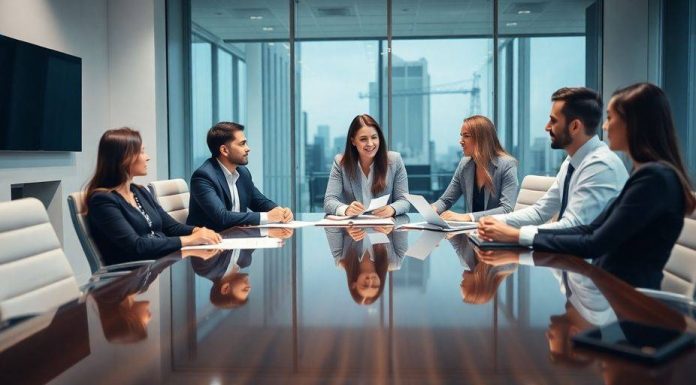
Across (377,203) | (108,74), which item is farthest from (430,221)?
(108,74)

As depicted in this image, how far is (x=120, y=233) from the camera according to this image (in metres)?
2.11

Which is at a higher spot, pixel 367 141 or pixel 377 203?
pixel 367 141

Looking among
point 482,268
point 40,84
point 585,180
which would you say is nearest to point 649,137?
point 585,180

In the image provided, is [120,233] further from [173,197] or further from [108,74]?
[108,74]

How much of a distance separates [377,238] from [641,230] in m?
0.88

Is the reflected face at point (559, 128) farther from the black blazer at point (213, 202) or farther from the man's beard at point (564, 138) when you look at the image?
the black blazer at point (213, 202)

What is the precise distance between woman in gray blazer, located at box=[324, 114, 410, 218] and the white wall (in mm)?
2121

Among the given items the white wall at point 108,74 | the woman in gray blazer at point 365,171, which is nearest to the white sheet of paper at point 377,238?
the woman in gray blazer at point 365,171

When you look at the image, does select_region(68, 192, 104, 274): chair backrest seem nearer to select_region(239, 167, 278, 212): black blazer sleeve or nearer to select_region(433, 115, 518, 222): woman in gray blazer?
select_region(239, 167, 278, 212): black blazer sleeve

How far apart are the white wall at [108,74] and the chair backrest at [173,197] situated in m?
1.50

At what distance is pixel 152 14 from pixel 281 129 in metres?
1.39

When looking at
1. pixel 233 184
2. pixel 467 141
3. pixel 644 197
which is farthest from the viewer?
pixel 467 141

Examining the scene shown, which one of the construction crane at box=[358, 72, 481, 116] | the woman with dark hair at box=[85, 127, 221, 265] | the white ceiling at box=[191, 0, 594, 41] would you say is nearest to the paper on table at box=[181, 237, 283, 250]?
the woman with dark hair at box=[85, 127, 221, 265]

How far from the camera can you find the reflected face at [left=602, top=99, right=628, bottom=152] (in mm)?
1668
